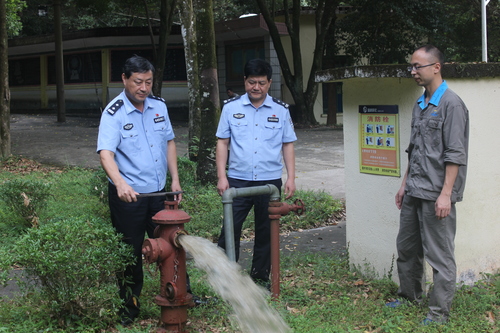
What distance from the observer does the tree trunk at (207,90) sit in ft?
29.2

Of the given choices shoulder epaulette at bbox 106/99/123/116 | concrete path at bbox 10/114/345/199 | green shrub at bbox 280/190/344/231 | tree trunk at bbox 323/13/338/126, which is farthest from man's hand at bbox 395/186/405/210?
tree trunk at bbox 323/13/338/126

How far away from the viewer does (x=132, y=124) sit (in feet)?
13.2

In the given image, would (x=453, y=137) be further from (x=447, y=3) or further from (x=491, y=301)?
(x=447, y=3)

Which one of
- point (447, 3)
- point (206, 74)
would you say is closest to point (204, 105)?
point (206, 74)

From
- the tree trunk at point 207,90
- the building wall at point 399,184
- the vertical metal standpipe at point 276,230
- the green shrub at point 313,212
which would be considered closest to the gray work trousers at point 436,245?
the building wall at point 399,184

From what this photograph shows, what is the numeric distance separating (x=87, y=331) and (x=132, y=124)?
1381 mm

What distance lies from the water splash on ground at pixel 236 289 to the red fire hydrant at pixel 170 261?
0.35ft

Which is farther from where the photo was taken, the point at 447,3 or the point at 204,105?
the point at 447,3

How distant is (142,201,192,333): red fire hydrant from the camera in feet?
11.9

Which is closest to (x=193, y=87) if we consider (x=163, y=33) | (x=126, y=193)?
(x=126, y=193)

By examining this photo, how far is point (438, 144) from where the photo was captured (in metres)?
3.96

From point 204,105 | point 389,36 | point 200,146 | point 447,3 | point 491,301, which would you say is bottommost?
point 491,301

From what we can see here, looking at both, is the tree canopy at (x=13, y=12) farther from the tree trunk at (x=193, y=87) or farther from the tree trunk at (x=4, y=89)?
the tree trunk at (x=193, y=87)

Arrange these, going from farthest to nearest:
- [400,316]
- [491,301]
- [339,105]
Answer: [339,105], [491,301], [400,316]
